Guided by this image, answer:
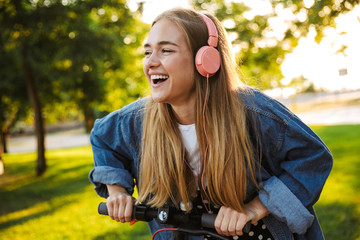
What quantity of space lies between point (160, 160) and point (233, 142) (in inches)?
15.8

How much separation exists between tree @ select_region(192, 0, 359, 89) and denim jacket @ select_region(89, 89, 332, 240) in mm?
4520

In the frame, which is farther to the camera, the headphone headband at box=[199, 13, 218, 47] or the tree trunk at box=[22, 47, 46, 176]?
the tree trunk at box=[22, 47, 46, 176]

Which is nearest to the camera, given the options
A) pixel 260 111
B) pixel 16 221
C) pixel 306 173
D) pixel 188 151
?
pixel 306 173

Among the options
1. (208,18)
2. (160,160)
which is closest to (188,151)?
(160,160)

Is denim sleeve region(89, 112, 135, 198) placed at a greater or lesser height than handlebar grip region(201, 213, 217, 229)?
greater

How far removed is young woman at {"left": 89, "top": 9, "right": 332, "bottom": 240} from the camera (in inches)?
63.2

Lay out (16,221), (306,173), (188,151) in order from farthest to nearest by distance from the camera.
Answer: (16,221), (188,151), (306,173)

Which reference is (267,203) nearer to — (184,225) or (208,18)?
(184,225)

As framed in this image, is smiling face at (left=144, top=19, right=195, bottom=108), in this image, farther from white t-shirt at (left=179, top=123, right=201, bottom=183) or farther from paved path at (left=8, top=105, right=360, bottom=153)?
paved path at (left=8, top=105, right=360, bottom=153)

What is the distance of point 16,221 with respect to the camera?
6344 mm

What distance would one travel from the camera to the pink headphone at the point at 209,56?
1629 mm

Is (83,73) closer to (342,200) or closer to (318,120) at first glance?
(342,200)

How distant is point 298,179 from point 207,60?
0.70m

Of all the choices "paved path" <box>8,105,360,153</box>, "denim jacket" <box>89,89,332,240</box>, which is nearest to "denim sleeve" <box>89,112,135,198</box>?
"denim jacket" <box>89,89,332,240</box>
